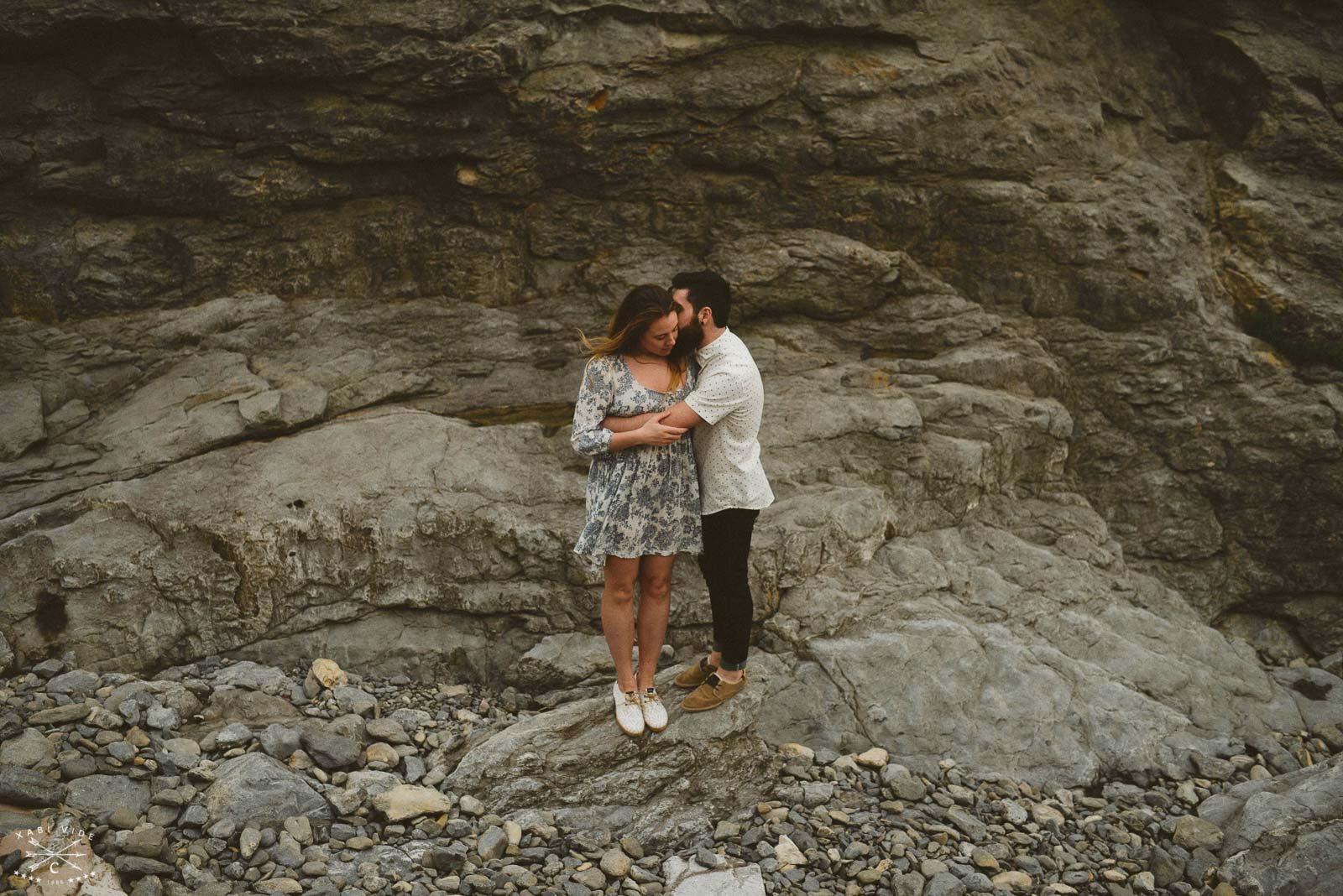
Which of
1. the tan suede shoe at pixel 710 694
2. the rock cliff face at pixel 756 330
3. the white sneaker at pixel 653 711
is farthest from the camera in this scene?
the rock cliff face at pixel 756 330

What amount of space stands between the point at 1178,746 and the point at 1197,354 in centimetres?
357

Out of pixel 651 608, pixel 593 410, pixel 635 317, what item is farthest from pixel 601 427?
pixel 651 608

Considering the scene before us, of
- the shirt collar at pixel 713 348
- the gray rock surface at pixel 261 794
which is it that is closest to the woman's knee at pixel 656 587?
the shirt collar at pixel 713 348

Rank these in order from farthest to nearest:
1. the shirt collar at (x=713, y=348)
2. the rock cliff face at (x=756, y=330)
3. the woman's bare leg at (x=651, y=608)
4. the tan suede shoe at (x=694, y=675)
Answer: the rock cliff face at (x=756, y=330), the tan suede shoe at (x=694, y=675), the woman's bare leg at (x=651, y=608), the shirt collar at (x=713, y=348)

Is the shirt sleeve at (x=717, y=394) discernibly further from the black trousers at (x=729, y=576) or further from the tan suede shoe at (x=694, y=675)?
the tan suede shoe at (x=694, y=675)

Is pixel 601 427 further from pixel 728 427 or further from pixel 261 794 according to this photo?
pixel 261 794

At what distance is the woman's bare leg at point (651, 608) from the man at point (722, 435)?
0.27 meters

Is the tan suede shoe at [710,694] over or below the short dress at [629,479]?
below

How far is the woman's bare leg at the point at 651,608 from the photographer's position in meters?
5.52

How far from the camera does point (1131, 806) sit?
6227mm

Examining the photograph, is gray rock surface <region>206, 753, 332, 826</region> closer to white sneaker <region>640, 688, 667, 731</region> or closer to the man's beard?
white sneaker <region>640, 688, 667, 731</region>

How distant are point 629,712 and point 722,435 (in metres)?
1.67

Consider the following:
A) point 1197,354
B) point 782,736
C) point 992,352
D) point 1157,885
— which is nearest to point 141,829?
point 782,736

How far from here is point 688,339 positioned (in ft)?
17.5
